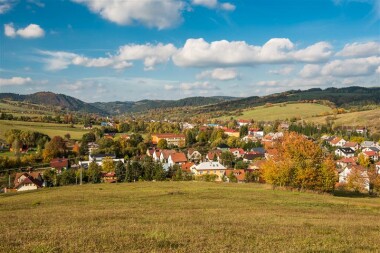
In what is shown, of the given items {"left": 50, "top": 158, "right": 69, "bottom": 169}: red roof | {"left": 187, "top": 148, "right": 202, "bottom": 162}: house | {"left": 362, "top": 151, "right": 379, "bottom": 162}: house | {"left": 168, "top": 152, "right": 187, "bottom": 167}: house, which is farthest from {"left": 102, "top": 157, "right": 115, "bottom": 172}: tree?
{"left": 362, "top": 151, "right": 379, "bottom": 162}: house

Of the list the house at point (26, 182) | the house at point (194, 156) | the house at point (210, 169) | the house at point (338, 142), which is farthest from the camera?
the house at point (338, 142)

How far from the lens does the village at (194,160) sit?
259 feet

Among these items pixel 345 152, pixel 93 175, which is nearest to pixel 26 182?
pixel 93 175

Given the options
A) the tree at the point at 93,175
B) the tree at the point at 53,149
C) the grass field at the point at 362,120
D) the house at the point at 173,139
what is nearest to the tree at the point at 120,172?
the tree at the point at 93,175

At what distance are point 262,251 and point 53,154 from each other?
116 m

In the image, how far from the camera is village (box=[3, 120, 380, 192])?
79.0m

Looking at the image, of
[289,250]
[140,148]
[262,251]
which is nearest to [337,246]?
[289,250]

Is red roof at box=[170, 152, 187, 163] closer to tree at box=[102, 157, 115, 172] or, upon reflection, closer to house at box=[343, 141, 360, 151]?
tree at box=[102, 157, 115, 172]

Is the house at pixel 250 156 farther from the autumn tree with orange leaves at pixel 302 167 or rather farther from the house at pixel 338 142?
the autumn tree with orange leaves at pixel 302 167

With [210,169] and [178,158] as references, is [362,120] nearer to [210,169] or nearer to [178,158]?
[178,158]

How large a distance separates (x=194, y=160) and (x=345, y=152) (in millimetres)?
63096

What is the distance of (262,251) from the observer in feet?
35.5

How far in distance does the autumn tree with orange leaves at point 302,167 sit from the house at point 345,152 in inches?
3825

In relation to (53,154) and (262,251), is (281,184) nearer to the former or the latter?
(262,251)
